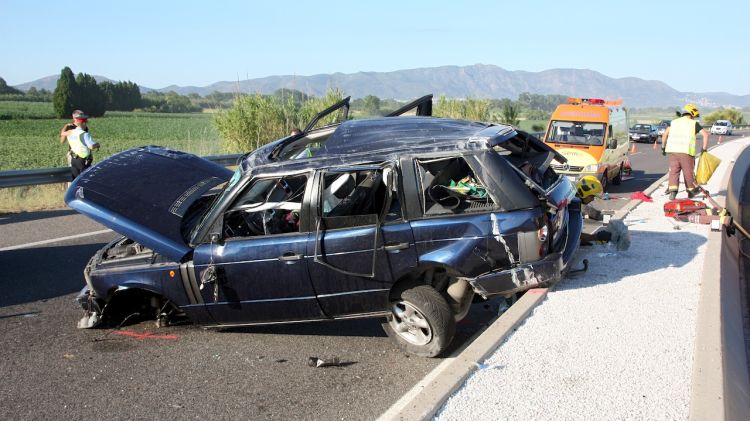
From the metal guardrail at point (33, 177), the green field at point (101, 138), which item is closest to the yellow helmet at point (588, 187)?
the metal guardrail at point (33, 177)

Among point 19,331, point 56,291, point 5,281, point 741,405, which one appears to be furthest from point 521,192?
point 5,281

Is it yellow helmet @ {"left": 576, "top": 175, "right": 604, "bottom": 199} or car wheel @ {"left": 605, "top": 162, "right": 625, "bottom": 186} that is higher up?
yellow helmet @ {"left": 576, "top": 175, "right": 604, "bottom": 199}

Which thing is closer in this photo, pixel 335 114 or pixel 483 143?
pixel 483 143

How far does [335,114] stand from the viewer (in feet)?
74.4

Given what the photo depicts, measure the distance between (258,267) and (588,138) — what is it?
12052 mm

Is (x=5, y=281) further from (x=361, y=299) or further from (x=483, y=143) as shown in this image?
(x=483, y=143)

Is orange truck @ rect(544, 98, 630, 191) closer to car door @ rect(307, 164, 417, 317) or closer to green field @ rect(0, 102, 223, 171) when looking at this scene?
car door @ rect(307, 164, 417, 317)

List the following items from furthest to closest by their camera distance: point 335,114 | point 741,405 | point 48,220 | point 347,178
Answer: point 335,114
point 48,220
point 347,178
point 741,405

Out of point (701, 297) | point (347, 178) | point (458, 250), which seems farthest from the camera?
point (701, 297)

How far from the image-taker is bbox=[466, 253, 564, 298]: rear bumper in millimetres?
5055

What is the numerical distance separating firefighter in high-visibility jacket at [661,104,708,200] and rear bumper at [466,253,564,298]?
24.0 feet

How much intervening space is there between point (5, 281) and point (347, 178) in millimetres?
4743

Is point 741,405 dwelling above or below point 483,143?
below

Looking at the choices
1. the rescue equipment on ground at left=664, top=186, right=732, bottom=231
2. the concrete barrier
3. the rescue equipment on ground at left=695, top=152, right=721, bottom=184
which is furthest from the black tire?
the concrete barrier
